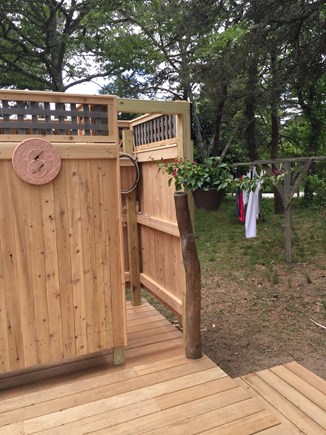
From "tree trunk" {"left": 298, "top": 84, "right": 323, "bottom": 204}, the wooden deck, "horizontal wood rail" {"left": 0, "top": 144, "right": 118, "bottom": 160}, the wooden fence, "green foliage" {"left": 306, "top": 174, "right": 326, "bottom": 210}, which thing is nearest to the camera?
the wooden deck

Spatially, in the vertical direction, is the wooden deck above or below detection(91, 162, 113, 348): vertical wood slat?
below

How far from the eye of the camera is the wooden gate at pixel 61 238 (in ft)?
7.48

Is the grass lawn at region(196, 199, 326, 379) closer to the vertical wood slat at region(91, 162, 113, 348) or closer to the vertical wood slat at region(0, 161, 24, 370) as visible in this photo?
the vertical wood slat at region(91, 162, 113, 348)

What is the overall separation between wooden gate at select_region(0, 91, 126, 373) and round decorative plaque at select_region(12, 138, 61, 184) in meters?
0.04

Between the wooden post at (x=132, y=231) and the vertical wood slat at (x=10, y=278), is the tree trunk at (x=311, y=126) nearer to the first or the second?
the wooden post at (x=132, y=231)

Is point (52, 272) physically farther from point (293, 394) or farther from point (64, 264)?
point (293, 394)

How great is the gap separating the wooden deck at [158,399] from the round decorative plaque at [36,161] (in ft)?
4.41

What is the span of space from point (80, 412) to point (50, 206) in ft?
4.06

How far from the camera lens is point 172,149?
9.46ft

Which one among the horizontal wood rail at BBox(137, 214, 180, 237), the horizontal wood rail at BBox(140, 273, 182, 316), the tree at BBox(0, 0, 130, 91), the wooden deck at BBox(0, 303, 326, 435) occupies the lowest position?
the wooden deck at BBox(0, 303, 326, 435)

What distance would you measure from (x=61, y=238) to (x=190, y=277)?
3.11 feet

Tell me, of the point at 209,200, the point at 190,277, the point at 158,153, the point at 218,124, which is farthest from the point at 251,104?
the point at 190,277

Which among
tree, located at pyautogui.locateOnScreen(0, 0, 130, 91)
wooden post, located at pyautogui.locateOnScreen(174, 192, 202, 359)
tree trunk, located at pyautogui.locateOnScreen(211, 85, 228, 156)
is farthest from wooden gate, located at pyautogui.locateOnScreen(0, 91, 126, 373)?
tree, located at pyautogui.locateOnScreen(0, 0, 130, 91)

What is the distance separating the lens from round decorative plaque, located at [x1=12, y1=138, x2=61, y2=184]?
223 centimetres
